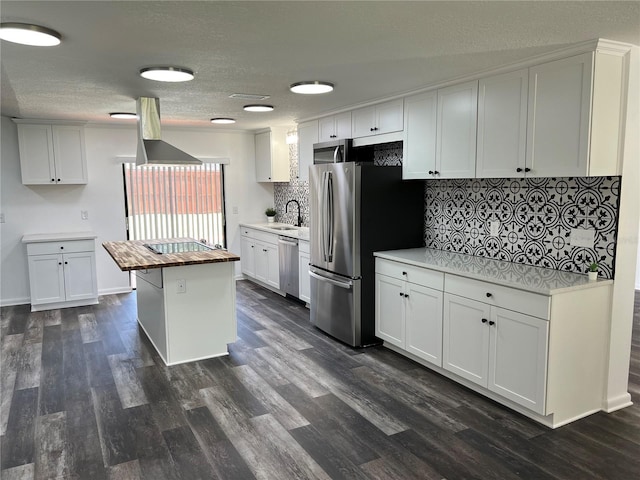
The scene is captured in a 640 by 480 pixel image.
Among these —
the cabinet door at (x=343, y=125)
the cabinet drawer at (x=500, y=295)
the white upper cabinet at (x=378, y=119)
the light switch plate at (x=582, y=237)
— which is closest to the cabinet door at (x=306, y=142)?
the cabinet door at (x=343, y=125)

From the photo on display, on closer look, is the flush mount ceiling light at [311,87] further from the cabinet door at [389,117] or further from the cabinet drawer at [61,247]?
the cabinet drawer at [61,247]

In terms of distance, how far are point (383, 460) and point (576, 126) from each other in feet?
7.45

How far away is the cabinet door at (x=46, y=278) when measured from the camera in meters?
5.61

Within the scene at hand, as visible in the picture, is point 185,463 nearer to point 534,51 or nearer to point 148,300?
point 148,300

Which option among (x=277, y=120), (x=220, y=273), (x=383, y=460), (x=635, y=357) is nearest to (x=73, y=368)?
(x=220, y=273)

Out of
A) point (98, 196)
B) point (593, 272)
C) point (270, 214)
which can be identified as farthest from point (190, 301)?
point (270, 214)

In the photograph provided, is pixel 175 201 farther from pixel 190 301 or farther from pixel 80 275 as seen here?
pixel 190 301

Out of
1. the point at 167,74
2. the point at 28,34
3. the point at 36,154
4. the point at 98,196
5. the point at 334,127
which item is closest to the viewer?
the point at 28,34

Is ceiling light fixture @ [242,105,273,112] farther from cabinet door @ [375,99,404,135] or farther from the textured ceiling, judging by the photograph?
cabinet door @ [375,99,404,135]

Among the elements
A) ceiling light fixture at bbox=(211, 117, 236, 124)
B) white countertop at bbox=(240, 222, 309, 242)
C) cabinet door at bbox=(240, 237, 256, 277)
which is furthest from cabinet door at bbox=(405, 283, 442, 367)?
cabinet door at bbox=(240, 237, 256, 277)

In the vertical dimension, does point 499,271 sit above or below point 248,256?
above

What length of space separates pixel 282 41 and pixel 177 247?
2789mm

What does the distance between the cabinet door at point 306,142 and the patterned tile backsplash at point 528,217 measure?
5.63 ft

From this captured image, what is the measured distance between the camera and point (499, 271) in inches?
130
